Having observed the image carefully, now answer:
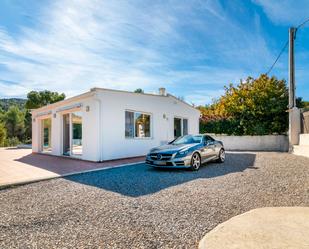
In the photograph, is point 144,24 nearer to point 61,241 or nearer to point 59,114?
point 59,114

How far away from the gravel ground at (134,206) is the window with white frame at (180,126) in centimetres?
832

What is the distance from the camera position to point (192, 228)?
3383mm

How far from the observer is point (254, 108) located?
18641 mm

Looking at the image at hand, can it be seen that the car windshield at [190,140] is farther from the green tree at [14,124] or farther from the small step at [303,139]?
the green tree at [14,124]

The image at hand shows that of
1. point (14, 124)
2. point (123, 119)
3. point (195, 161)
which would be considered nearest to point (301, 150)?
point (195, 161)

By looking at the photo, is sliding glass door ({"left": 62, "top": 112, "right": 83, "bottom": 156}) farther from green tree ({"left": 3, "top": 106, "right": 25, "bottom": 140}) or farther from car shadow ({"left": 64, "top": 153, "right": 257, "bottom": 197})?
green tree ({"left": 3, "top": 106, "right": 25, "bottom": 140})

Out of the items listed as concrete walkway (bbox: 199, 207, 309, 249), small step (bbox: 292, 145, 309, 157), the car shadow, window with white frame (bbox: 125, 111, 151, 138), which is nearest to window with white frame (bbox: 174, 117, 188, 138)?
window with white frame (bbox: 125, 111, 151, 138)

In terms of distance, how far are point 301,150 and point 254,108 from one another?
20.4 feet

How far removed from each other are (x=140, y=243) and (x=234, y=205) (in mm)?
2243

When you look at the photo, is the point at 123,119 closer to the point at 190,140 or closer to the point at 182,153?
the point at 190,140

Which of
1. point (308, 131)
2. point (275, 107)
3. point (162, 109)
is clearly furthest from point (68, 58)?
point (275, 107)

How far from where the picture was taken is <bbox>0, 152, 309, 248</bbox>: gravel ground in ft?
10.3

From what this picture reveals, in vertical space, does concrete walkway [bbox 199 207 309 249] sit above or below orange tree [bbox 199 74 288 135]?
below

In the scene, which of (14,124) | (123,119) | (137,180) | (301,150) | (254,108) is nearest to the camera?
(137,180)
